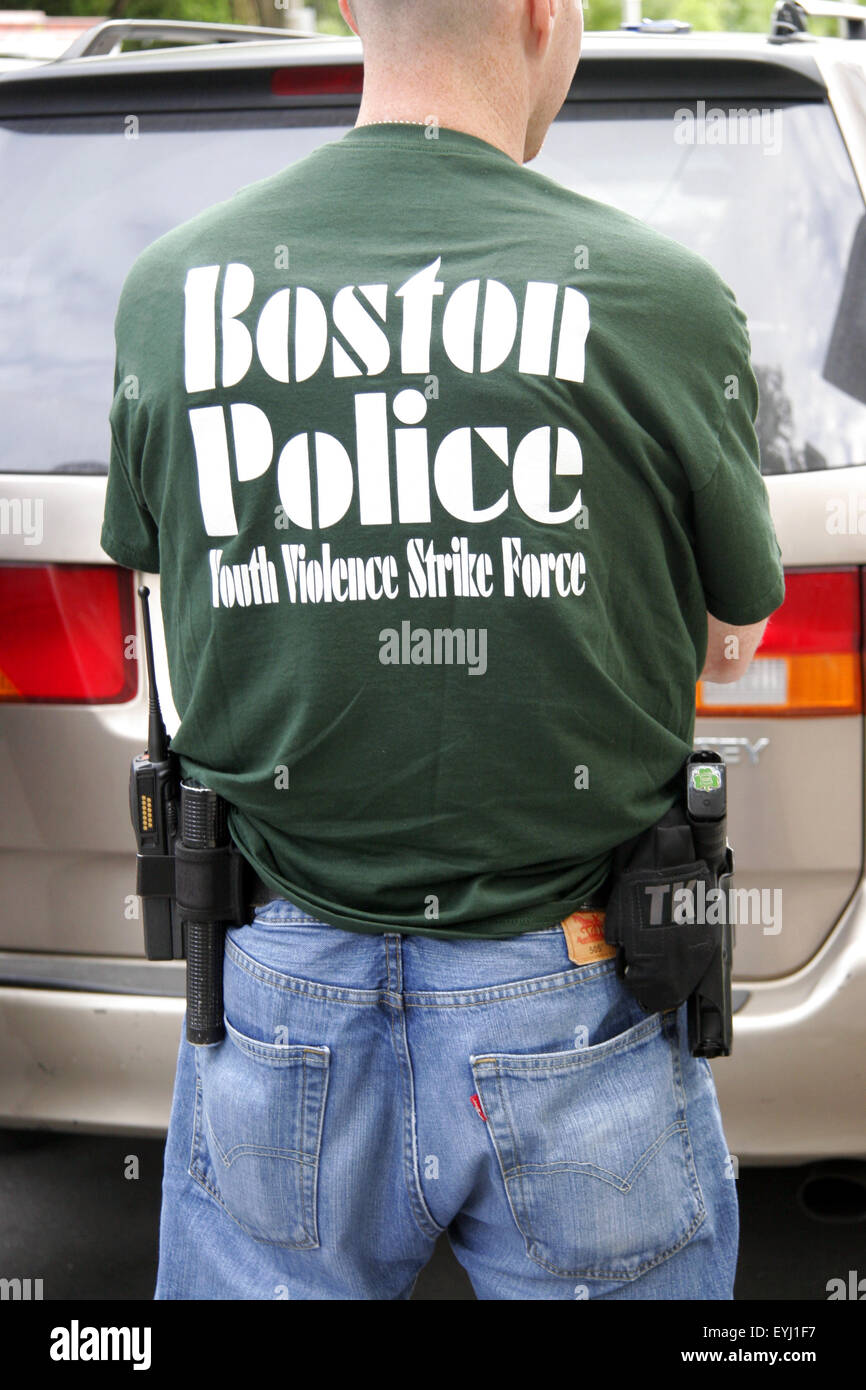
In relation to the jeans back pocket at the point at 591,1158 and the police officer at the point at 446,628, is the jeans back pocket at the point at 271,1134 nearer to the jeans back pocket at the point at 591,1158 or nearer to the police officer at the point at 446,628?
the police officer at the point at 446,628

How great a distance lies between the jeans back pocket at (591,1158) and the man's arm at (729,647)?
437mm

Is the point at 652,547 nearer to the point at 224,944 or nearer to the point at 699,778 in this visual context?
the point at 699,778

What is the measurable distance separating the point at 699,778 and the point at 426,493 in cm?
47

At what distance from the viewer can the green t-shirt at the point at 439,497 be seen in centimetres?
144

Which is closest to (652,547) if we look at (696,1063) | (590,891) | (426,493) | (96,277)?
(426,493)

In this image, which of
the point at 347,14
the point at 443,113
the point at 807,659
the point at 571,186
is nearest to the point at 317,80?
the point at 571,186

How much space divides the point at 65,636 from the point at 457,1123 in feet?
4.01

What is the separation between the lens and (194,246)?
1534 mm

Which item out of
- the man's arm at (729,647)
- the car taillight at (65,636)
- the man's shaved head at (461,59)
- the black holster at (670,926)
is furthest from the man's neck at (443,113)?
the car taillight at (65,636)

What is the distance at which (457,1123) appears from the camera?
1.54 m

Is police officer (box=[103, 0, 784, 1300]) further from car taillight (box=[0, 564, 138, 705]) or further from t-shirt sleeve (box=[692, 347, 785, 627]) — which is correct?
car taillight (box=[0, 564, 138, 705])

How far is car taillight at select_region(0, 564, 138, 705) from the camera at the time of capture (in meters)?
2.42

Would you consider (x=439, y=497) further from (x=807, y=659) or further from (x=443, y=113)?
(x=807, y=659)

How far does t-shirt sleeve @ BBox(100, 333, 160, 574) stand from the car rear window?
78 cm
